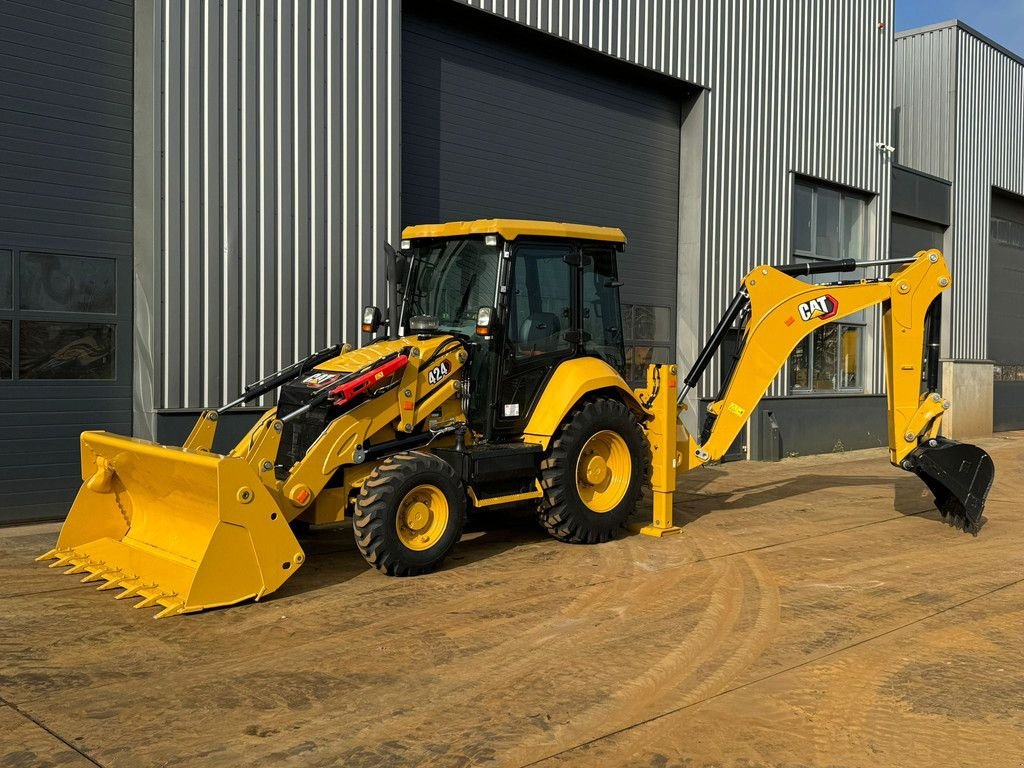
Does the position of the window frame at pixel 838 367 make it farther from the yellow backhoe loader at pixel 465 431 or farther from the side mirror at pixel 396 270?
the side mirror at pixel 396 270

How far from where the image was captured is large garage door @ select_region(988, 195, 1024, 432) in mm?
22719

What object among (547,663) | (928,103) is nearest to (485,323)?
(547,663)

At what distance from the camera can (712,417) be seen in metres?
9.20

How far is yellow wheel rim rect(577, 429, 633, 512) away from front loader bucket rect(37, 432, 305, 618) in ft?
9.52

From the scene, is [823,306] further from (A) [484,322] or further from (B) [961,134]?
(B) [961,134]

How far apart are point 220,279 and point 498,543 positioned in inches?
158

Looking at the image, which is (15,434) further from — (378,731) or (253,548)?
(378,731)

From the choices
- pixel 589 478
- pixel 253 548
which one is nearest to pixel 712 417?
pixel 589 478

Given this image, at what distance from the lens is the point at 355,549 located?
814cm

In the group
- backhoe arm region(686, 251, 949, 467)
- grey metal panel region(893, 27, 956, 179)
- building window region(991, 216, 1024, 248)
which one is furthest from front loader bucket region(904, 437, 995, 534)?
building window region(991, 216, 1024, 248)

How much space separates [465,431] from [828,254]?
12.5m

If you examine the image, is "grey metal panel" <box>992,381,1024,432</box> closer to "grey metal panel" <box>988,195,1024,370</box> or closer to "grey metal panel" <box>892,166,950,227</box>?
"grey metal panel" <box>988,195,1024,370</box>

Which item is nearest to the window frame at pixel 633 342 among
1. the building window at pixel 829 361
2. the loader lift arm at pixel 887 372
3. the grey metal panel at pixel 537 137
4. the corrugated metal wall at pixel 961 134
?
the grey metal panel at pixel 537 137

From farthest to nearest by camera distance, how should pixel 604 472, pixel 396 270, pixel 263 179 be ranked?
pixel 263 179 → pixel 604 472 → pixel 396 270
